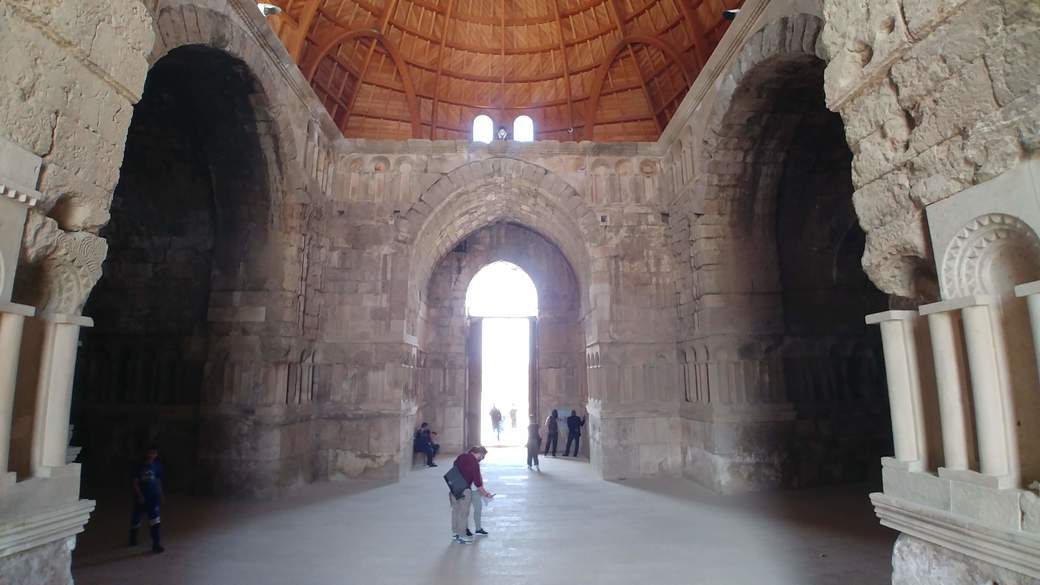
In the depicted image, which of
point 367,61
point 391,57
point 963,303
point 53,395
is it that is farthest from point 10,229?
point 391,57

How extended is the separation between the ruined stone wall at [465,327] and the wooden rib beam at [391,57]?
15.0 feet

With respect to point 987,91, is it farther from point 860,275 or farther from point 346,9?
point 346,9

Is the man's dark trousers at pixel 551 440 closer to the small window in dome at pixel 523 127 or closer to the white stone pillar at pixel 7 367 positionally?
the small window in dome at pixel 523 127

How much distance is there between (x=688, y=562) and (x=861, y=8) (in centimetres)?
582

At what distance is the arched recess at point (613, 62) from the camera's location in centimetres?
1338

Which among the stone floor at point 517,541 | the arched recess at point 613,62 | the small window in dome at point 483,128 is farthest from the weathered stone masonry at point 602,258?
the small window in dome at point 483,128

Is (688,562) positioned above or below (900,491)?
below

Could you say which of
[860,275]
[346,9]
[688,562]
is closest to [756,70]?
[860,275]

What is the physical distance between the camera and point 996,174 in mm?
3268

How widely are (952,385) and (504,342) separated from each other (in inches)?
1041

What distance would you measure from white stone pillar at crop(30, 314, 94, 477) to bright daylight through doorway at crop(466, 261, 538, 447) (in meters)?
14.0

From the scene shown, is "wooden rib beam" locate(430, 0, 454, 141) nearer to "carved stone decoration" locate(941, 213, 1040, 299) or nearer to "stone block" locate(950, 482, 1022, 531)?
"carved stone decoration" locate(941, 213, 1040, 299)

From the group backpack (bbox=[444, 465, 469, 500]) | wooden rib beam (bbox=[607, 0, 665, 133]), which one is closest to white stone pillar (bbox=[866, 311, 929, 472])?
backpack (bbox=[444, 465, 469, 500])

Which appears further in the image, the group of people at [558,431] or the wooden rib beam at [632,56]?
the group of people at [558,431]
